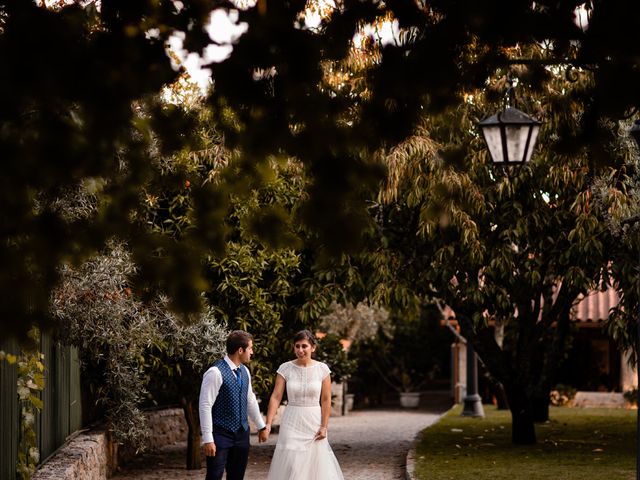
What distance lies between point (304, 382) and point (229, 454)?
4.30 feet

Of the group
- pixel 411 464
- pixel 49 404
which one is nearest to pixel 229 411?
pixel 49 404

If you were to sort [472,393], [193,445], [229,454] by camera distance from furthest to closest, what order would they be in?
1. [472,393]
2. [193,445]
3. [229,454]

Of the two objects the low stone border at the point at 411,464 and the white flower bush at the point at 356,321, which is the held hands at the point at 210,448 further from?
the white flower bush at the point at 356,321

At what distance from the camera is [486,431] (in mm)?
20953

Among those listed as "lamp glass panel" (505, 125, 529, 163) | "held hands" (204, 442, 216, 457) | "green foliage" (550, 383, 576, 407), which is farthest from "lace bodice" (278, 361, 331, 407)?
"green foliage" (550, 383, 576, 407)

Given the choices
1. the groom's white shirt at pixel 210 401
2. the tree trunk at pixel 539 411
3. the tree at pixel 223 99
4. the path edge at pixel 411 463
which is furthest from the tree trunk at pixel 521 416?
the tree at pixel 223 99

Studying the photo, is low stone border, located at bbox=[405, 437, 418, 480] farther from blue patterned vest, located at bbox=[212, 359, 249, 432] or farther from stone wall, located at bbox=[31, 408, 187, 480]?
blue patterned vest, located at bbox=[212, 359, 249, 432]

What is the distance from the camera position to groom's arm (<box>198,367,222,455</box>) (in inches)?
365

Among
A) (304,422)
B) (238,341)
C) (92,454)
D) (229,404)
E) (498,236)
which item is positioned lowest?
(92,454)

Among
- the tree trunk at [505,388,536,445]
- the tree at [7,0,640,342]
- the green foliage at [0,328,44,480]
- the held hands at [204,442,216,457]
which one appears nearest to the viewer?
the tree at [7,0,640,342]

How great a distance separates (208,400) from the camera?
9430 mm

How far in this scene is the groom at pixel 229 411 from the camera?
9.49m

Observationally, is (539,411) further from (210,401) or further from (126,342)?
(210,401)

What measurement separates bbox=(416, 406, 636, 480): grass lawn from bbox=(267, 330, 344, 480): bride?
10.4 ft
